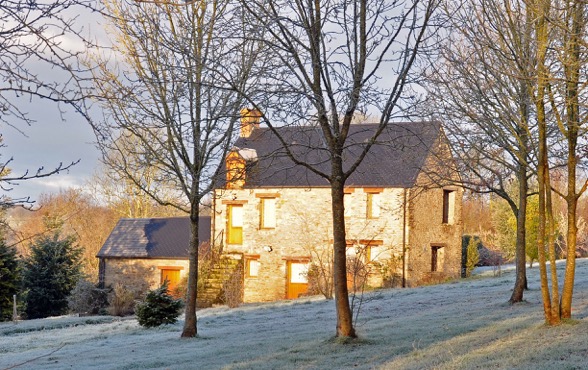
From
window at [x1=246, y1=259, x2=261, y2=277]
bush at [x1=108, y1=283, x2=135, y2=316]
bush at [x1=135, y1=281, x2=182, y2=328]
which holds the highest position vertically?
window at [x1=246, y1=259, x2=261, y2=277]

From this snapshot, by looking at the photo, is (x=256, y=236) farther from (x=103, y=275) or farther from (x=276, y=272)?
(x=103, y=275)

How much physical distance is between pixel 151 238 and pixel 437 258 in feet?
46.6

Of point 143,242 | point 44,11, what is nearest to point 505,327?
point 44,11

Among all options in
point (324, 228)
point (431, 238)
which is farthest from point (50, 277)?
point (431, 238)

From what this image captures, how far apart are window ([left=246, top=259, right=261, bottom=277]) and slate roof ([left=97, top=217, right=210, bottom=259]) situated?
10.7 ft

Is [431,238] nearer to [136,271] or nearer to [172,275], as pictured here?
[172,275]

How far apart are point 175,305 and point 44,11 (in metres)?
15.0

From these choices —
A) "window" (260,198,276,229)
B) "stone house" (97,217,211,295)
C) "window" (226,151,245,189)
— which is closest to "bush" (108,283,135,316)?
"stone house" (97,217,211,295)

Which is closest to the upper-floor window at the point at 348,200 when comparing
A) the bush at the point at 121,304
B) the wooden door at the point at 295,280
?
the wooden door at the point at 295,280

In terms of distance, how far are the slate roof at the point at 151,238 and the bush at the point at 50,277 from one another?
185 centimetres

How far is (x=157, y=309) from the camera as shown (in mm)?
19422

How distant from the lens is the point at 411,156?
18.2 metres

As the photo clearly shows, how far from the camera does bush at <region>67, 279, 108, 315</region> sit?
31.4 metres

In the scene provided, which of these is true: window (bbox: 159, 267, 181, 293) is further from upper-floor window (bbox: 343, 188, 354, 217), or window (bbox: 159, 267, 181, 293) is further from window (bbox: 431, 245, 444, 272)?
window (bbox: 431, 245, 444, 272)
